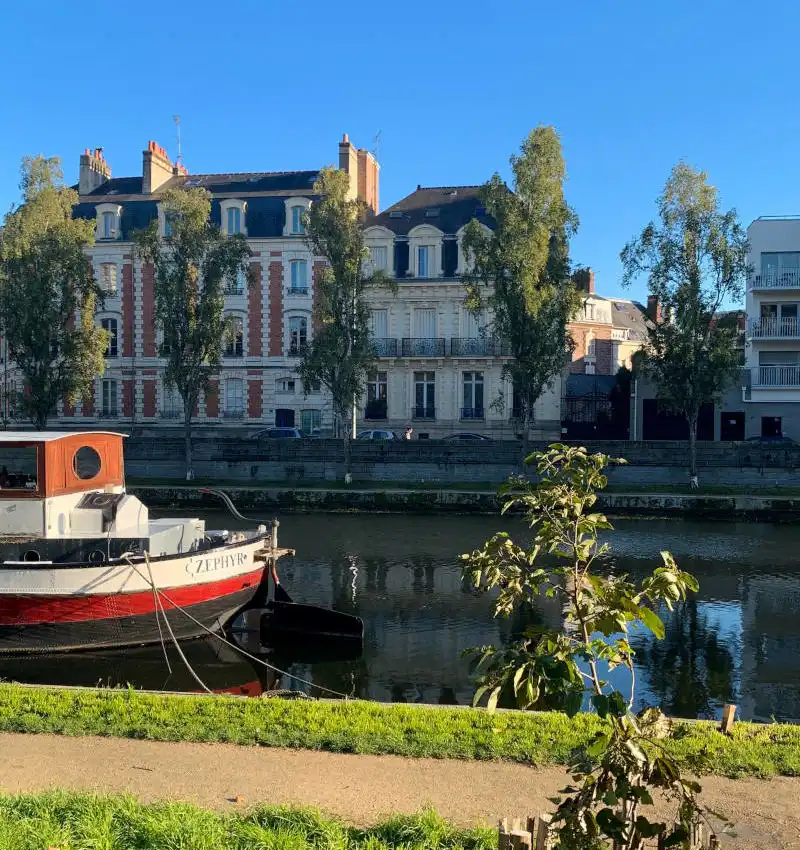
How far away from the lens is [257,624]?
1490 centimetres

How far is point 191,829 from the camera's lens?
5.32 metres

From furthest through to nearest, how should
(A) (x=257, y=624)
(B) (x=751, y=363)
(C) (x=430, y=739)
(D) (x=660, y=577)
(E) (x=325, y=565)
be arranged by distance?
(B) (x=751, y=363) < (E) (x=325, y=565) < (A) (x=257, y=624) < (C) (x=430, y=739) < (D) (x=660, y=577)

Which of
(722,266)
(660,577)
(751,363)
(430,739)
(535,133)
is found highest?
(535,133)

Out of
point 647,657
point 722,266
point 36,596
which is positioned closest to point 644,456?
point 722,266

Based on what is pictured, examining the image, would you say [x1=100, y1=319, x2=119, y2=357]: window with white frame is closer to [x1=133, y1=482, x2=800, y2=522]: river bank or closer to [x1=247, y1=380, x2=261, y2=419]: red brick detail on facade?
[x1=247, y1=380, x2=261, y2=419]: red brick detail on facade

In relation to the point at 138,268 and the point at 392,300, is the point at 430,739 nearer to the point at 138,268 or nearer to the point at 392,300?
the point at 392,300

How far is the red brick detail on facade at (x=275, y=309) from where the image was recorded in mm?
43094

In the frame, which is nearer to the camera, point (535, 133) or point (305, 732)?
point (305, 732)

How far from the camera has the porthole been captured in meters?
15.5

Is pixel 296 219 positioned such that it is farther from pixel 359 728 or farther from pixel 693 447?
pixel 359 728

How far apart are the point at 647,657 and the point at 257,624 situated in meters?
6.35

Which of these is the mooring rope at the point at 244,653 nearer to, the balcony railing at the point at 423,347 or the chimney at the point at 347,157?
the balcony railing at the point at 423,347

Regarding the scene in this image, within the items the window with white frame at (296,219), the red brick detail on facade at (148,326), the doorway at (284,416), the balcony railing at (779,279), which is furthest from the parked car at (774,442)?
the red brick detail on facade at (148,326)

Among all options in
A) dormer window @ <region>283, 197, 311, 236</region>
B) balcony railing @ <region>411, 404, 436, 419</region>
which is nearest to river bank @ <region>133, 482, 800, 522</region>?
balcony railing @ <region>411, 404, 436, 419</region>
